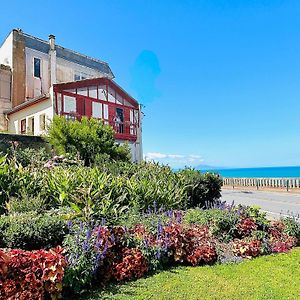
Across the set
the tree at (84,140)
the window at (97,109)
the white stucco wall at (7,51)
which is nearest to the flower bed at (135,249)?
the tree at (84,140)

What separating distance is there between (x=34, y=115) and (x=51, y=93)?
8.28 feet

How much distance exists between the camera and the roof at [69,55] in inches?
1059

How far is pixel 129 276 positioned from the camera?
14.7ft

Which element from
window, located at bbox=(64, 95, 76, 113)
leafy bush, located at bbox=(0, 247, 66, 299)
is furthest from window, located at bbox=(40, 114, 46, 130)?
leafy bush, located at bbox=(0, 247, 66, 299)

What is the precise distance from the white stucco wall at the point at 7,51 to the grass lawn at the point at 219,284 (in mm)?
25906

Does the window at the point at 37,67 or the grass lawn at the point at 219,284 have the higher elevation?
the window at the point at 37,67

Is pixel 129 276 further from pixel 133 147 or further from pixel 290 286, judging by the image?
pixel 133 147

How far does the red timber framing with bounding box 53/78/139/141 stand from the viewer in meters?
20.9

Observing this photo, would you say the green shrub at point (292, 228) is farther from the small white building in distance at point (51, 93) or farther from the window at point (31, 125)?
the window at point (31, 125)

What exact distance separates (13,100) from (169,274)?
24.5 m

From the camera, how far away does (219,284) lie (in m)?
4.33

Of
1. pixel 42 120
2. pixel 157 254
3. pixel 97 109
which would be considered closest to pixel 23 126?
pixel 42 120

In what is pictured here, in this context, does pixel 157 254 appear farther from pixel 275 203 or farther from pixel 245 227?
pixel 275 203

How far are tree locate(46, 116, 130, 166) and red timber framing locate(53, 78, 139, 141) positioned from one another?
4.48m
